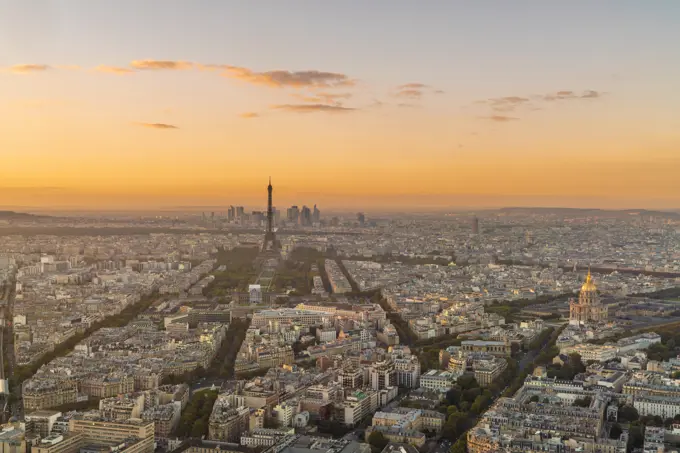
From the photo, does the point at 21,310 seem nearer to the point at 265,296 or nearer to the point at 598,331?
the point at 265,296

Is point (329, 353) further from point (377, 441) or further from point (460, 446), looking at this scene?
point (460, 446)

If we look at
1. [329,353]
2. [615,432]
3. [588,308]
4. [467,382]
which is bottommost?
[615,432]

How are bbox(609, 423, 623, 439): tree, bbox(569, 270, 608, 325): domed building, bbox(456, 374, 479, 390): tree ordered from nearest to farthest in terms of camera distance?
1. bbox(609, 423, 623, 439): tree
2. bbox(456, 374, 479, 390): tree
3. bbox(569, 270, 608, 325): domed building

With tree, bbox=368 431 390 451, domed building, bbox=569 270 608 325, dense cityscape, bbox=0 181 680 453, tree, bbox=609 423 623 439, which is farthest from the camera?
domed building, bbox=569 270 608 325

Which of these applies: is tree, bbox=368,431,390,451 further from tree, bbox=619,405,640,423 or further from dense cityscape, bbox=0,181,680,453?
tree, bbox=619,405,640,423

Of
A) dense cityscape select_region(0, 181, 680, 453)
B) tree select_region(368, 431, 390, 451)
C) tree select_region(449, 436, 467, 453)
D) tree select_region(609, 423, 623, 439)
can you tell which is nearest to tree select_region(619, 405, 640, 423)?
dense cityscape select_region(0, 181, 680, 453)

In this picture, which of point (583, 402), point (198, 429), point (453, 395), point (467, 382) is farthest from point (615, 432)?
point (198, 429)

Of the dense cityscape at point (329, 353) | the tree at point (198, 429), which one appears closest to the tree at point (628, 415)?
the dense cityscape at point (329, 353)

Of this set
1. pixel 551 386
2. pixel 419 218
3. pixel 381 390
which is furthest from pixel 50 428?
pixel 419 218
